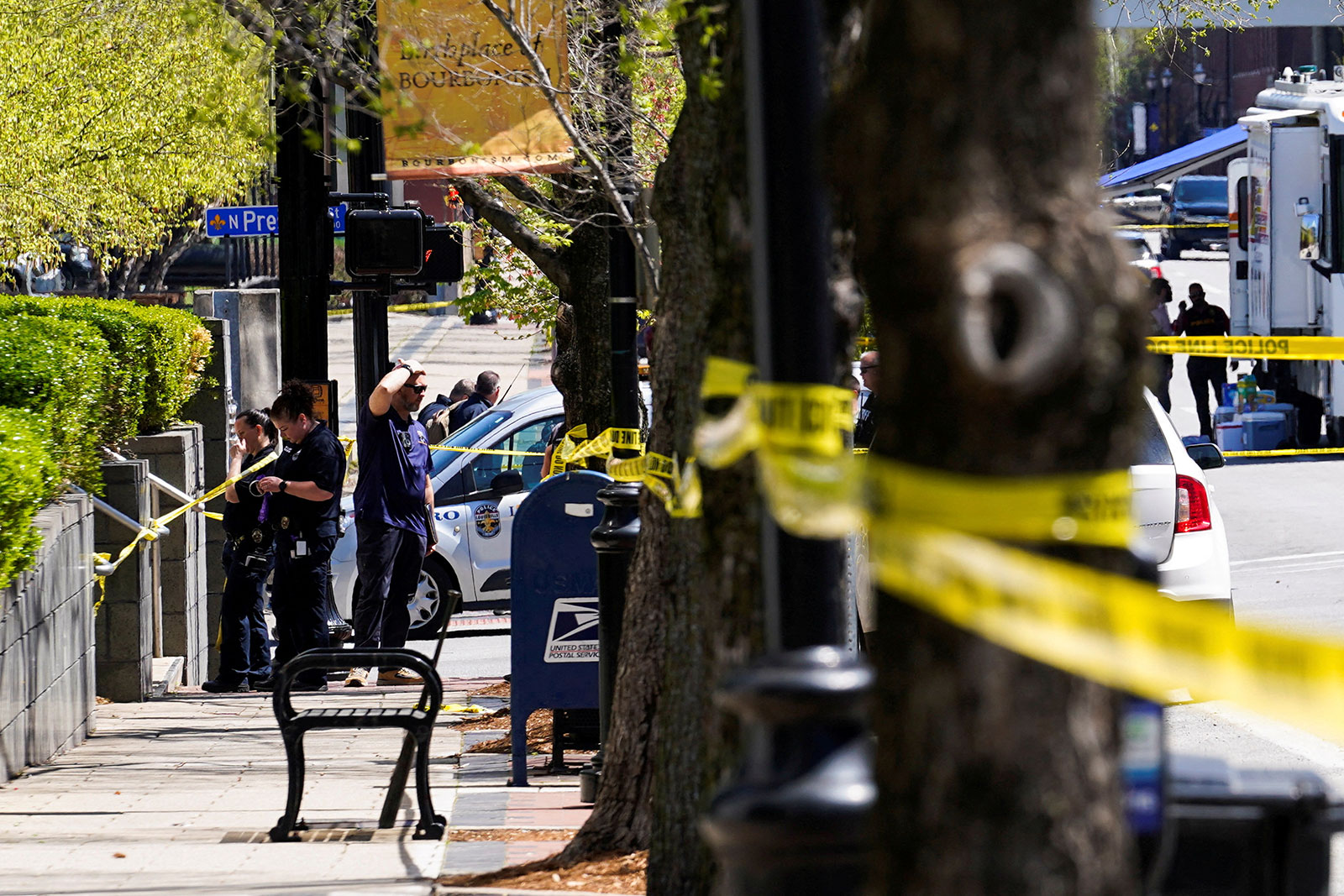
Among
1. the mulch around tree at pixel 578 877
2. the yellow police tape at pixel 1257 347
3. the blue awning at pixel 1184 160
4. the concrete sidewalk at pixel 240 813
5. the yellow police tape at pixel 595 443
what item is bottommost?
the concrete sidewalk at pixel 240 813

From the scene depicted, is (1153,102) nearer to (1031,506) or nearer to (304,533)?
(304,533)

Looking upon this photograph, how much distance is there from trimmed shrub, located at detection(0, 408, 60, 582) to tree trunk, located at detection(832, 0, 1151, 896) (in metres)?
6.28

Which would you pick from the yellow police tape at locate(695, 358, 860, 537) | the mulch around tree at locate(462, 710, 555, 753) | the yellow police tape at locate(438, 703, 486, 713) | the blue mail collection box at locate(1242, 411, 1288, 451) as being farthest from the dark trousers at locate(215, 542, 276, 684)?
the blue mail collection box at locate(1242, 411, 1288, 451)

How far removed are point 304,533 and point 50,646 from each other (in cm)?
269

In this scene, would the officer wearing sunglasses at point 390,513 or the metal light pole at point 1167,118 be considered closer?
the officer wearing sunglasses at point 390,513

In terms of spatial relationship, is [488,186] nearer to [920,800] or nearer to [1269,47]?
[920,800]

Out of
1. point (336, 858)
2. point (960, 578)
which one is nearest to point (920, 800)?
point (960, 578)

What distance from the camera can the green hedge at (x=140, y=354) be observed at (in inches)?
464

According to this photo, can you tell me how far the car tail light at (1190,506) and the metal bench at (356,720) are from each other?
167 inches

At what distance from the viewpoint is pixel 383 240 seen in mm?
12133

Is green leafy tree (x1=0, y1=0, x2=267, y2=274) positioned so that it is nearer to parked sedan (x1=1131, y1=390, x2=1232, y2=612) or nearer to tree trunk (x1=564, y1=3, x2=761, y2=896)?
parked sedan (x1=1131, y1=390, x2=1232, y2=612)

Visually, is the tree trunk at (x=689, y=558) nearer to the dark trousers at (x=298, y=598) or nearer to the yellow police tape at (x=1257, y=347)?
the dark trousers at (x=298, y=598)

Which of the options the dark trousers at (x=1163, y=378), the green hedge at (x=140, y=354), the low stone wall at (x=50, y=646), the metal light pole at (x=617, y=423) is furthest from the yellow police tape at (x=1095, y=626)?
the dark trousers at (x=1163, y=378)

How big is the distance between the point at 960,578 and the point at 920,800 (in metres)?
0.29
